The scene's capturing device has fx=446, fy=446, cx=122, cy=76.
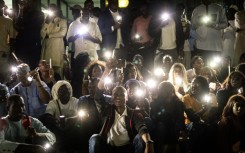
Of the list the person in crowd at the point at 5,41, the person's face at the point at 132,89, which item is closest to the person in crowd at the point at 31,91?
the person in crowd at the point at 5,41

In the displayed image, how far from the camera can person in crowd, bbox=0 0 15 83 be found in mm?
9781

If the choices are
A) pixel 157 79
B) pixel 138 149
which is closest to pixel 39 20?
pixel 157 79

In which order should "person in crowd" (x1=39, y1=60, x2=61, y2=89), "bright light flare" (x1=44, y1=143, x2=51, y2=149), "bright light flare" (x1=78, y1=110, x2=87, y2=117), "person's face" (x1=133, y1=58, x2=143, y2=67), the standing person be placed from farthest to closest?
"person's face" (x1=133, y1=58, x2=143, y2=67), the standing person, "person in crowd" (x1=39, y1=60, x2=61, y2=89), "bright light flare" (x1=78, y1=110, x2=87, y2=117), "bright light flare" (x1=44, y1=143, x2=51, y2=149)

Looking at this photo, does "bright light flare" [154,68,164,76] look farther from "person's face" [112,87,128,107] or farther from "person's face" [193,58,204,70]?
"person's face" [112,87,128,107]

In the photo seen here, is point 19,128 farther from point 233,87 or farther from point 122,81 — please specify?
point 233,87

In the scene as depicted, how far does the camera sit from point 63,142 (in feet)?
24.9

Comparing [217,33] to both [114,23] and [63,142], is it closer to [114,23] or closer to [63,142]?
[114,23]

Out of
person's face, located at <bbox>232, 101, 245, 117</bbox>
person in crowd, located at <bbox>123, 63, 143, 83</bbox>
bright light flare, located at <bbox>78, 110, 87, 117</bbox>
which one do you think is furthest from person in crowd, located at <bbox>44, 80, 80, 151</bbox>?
person's face, located at <bbox>232, 101, 245, 117</bbox>

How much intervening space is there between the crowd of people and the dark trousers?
16 millimetres

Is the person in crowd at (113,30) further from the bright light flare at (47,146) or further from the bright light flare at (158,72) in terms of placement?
the bright light flare at (47,146)

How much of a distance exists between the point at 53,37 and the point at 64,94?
8.91 ft

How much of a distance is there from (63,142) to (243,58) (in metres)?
5.39

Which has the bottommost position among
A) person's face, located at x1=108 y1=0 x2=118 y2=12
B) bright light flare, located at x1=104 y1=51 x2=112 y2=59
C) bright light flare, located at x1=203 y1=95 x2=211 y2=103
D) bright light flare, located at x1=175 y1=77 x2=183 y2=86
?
bright light flare, located at x1=203 y1=95 x2=211 y2=103

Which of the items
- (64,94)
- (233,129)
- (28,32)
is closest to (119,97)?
(64,94)
